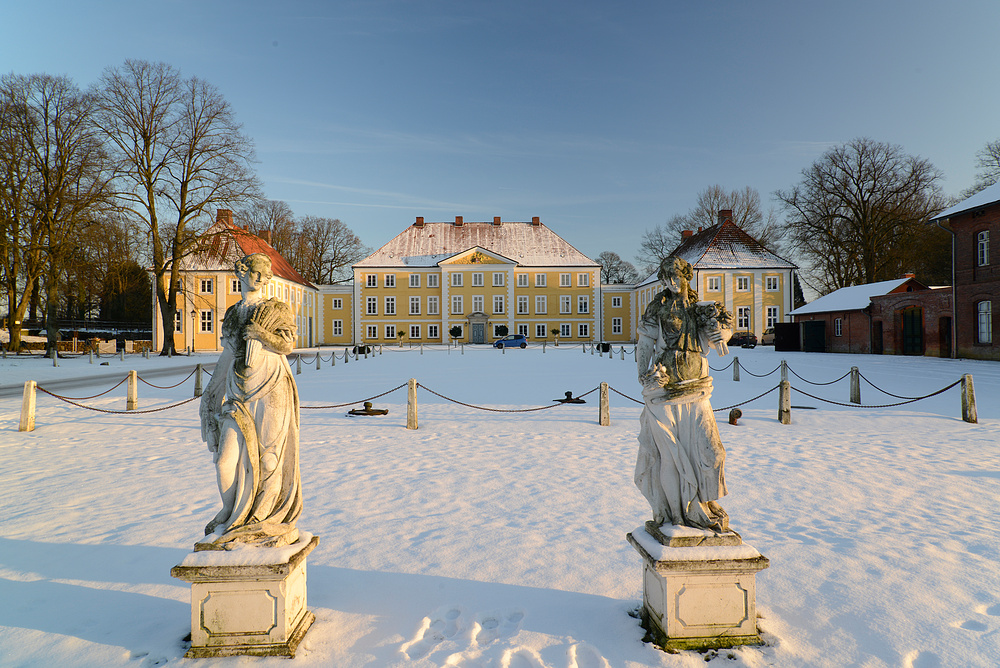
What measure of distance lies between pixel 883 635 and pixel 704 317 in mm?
2181

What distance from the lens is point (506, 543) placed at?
424 centimetres

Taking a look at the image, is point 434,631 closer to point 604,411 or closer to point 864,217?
point 604,411

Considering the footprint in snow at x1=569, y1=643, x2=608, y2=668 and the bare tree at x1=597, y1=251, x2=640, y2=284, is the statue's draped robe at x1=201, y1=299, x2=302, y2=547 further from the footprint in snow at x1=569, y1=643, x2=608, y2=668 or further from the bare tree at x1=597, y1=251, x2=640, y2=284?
the bare tree at x1=597, y1=251, x2=640, y2=284

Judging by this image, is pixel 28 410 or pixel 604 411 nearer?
pixel 28 410

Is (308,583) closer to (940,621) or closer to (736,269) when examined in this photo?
(940,621)

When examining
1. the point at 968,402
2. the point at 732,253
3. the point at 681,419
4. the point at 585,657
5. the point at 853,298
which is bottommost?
the point at 585,657

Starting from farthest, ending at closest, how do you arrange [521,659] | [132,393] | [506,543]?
[132,393] → [506,543] → [521,659]

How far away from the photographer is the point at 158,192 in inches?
→ 1120


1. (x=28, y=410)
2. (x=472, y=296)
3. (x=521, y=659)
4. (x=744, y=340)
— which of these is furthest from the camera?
(x=472, y=296)

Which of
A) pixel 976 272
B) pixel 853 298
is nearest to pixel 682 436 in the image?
pixel 976 272

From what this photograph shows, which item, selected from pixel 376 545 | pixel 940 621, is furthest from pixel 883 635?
pixel 376 545

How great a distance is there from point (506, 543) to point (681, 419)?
2070mm

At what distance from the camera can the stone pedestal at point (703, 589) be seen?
2855mm

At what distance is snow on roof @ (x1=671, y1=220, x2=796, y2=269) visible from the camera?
46188 mm
